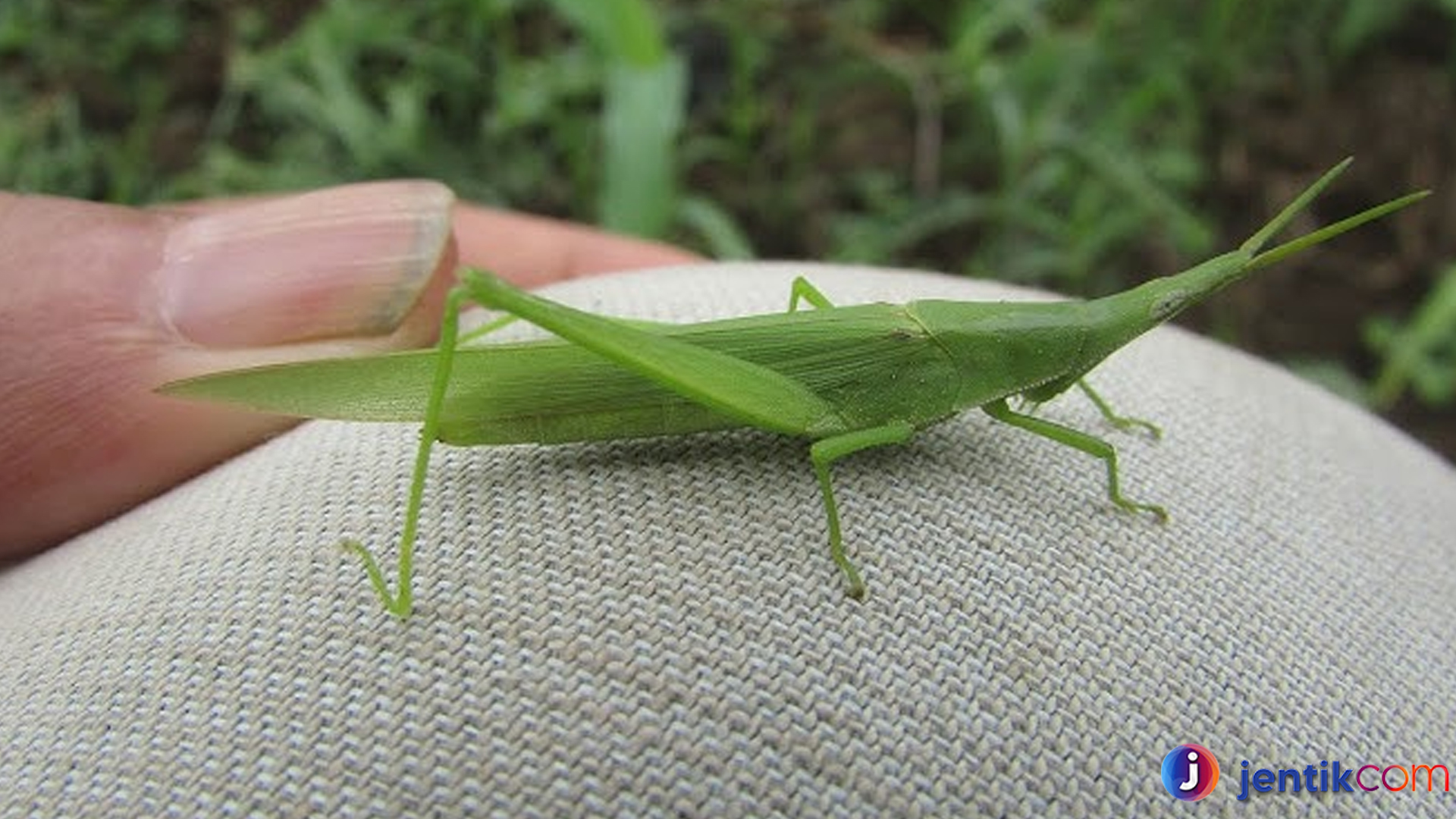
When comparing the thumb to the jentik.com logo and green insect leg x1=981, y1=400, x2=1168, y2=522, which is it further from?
the jentik.com logo

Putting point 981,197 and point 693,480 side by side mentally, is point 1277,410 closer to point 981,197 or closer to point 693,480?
point 693,480

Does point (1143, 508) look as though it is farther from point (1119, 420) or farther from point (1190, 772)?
point (1190, 772)

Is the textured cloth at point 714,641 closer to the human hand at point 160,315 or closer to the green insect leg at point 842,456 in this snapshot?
the green insect leg at point 842,456

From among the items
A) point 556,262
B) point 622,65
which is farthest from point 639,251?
point 622,65

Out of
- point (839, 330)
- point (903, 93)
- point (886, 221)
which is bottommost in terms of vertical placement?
point (886, 221)

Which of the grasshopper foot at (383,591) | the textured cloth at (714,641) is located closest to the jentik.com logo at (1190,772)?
the textured cloth at (714,641)

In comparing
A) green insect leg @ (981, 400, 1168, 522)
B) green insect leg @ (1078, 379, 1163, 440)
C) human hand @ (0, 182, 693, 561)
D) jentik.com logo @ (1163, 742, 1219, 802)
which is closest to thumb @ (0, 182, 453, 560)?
human hand @ (0, 182, 693, 561)

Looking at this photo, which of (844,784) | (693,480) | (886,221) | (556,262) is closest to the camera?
(844,784)
